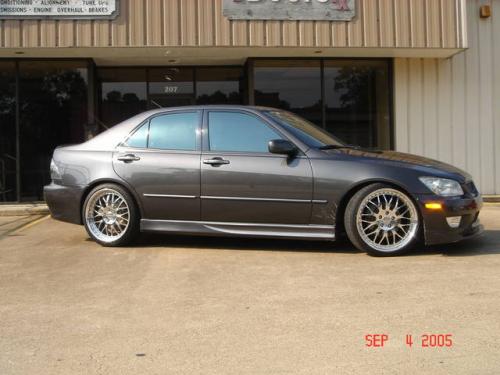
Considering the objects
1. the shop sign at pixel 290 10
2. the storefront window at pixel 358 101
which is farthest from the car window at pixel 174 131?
the storefront window at pixel 358 101

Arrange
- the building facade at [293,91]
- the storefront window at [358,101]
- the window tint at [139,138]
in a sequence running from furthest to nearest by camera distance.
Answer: the storefront window at [358,101]
the building facade at [293,91]
the window tint at [139,138]

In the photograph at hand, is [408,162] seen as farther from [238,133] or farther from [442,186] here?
[238,133]

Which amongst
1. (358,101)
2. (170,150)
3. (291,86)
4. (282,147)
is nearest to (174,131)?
(170,150)

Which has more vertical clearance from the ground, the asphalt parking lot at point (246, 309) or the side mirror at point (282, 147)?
the side mirror at point (282, 147)

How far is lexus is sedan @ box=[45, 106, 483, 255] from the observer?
589 cm

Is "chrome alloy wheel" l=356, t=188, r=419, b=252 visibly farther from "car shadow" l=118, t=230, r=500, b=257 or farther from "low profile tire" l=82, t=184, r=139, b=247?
"low profile tire" l=82, t=184, r=139, b=247

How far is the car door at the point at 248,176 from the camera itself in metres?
6.11

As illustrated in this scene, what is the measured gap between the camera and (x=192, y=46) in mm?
9742

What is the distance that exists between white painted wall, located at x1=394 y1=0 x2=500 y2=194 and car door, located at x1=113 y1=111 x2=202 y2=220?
19.2ft

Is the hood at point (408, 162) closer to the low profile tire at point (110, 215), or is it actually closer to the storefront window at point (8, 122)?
the low profile tire at point (110, 215)

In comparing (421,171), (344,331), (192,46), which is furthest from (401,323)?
(192,46)

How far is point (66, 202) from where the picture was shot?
22.4 ft

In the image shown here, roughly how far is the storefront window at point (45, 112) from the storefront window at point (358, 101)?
468cm

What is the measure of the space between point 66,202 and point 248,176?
2.20 metres
